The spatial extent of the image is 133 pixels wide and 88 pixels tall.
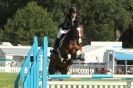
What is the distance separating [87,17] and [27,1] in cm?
983

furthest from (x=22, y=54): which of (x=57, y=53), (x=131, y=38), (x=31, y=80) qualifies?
(x=31, y=80)

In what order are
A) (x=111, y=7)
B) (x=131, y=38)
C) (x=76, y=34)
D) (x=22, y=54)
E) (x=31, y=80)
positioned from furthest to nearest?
(x=131, y=38), (x=111, y=7), (x=22, y=54), (x=76, y=34), (x=31, y=80)

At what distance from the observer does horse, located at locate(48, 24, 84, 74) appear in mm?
13422

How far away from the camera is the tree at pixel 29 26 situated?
67.6 metres

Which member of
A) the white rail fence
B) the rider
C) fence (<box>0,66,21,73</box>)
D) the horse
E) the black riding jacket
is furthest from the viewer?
fence (<box>0,66,21,73</box>)

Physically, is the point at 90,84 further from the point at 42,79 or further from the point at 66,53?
the point at 66,53

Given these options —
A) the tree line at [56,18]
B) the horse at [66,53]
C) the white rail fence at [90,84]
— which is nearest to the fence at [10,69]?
the tree line at [56,18]

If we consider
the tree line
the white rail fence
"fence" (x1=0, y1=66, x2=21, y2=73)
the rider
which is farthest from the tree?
the white rail fence

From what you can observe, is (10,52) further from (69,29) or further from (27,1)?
(69,29)

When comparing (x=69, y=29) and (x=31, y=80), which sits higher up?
(x=69, y=29)

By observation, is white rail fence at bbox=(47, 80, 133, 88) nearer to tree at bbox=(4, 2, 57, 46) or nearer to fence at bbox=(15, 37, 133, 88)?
fence at bbox=(15, 37, 133, 88)

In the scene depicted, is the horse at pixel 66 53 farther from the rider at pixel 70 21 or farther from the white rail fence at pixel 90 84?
the white rail fence at pixel 90 84

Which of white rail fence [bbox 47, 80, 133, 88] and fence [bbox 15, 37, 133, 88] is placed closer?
fence [bbox 15, 37, 133, 88]

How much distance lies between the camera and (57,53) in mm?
13633
